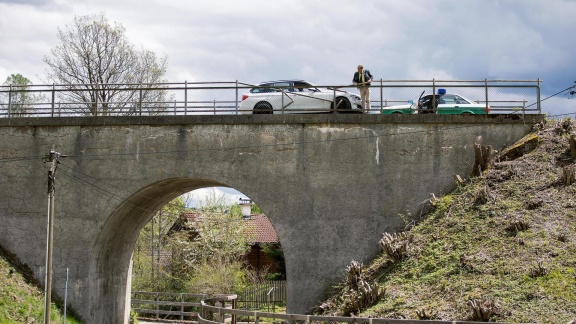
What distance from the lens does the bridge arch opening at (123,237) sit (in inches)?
891

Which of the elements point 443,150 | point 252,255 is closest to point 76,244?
point 443,150

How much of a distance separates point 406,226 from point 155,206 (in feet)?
30.0

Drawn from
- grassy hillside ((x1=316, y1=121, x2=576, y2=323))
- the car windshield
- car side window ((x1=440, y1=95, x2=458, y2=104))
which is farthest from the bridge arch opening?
car side window ((x1=440, y1=95, x2=458, y2=104))

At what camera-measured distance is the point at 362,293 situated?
18.1 metres

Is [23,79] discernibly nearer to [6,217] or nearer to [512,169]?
[6,217]

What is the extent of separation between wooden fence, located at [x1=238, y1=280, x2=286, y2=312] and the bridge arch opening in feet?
30.9

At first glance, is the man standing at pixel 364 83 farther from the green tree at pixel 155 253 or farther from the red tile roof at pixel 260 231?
the red tile roof at pixel 260 231

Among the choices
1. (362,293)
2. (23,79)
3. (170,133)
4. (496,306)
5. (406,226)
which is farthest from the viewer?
(23,79)

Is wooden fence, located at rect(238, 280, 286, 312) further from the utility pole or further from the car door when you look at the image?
the utility pole

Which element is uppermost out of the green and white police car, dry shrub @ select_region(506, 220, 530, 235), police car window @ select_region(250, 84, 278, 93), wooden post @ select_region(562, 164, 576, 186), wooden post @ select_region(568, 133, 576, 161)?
police car window @ select_region(250, 84, 278, 93)

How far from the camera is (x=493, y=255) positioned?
18.0 m

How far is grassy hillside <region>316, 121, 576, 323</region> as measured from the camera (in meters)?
16.2

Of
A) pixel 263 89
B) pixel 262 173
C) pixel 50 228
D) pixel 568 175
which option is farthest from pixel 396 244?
pixel 50 228

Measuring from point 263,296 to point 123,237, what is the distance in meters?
11.4
